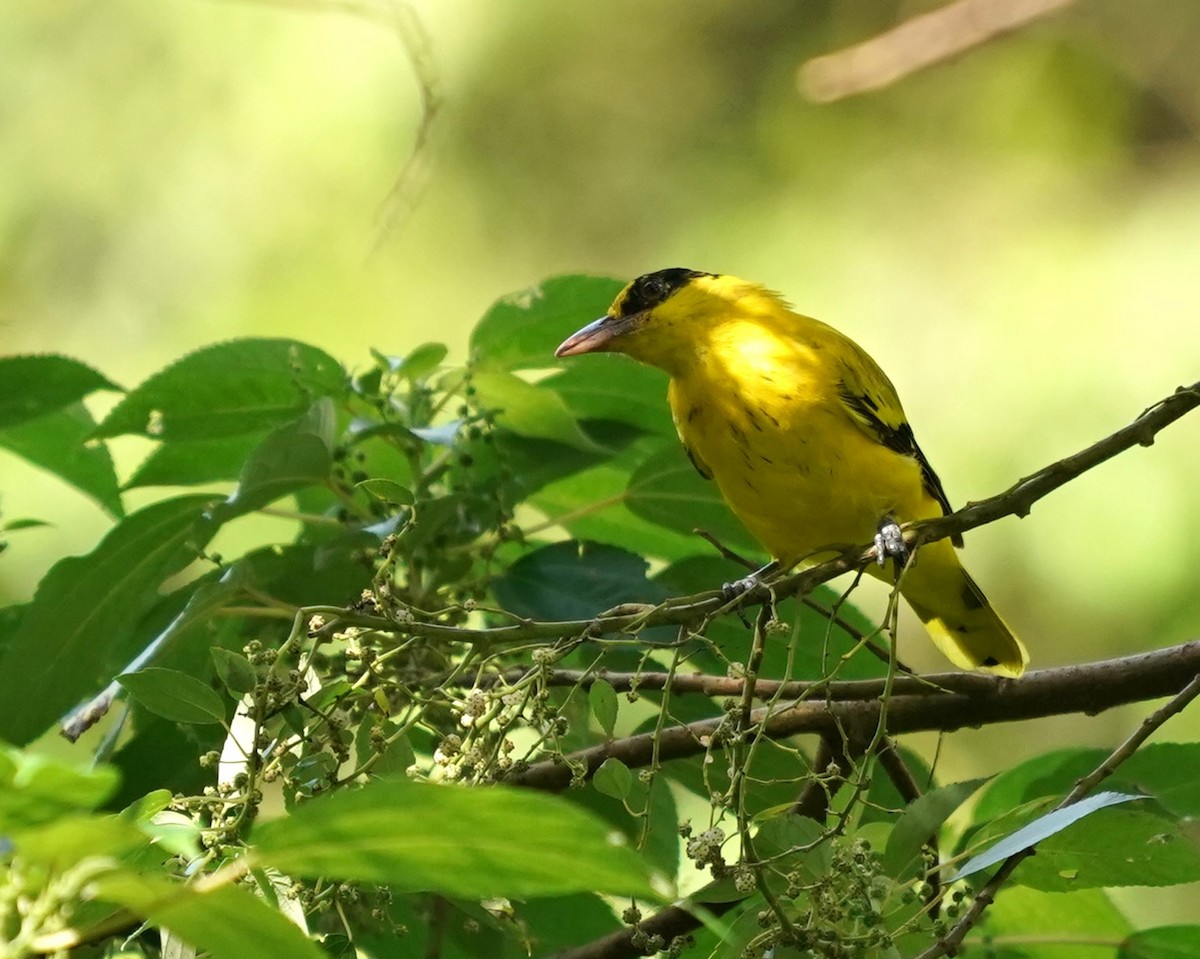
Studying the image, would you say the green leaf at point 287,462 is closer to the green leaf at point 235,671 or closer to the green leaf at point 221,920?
the green leaf at point 235,671

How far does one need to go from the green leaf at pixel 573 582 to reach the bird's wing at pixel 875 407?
962 millimetres

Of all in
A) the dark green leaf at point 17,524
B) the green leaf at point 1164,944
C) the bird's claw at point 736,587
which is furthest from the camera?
the dark green leaf at point 17,524

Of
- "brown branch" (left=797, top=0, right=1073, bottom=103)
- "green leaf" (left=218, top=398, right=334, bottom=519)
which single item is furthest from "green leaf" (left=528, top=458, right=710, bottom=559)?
"brown branch" (left=797, top=0, right=1073, bottom=103)

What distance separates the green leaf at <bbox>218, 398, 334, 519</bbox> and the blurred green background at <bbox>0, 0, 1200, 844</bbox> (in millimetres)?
3459

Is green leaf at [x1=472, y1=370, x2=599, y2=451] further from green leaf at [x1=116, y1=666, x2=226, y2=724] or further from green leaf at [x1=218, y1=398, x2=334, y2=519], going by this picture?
green leaf at [x1=116, y1=666, x2=226, y2=724]

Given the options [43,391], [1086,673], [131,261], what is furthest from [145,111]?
[1086,673]

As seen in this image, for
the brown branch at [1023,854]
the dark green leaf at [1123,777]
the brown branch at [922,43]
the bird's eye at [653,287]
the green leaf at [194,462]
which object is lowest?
the dark green leaf at [1123,777]

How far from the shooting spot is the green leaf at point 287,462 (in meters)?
2.15

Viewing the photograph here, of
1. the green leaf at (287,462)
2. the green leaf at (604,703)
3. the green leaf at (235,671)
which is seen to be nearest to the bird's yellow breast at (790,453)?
the green leaf at (287,462)

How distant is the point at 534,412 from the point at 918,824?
3.71 feet

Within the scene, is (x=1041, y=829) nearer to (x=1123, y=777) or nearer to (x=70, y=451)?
(x=1123, y=777)

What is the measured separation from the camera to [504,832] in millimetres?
842

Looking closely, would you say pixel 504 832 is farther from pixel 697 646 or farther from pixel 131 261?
pixel 131 261

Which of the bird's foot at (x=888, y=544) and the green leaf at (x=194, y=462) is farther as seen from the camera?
the green leaf at (x=194, y=462)
